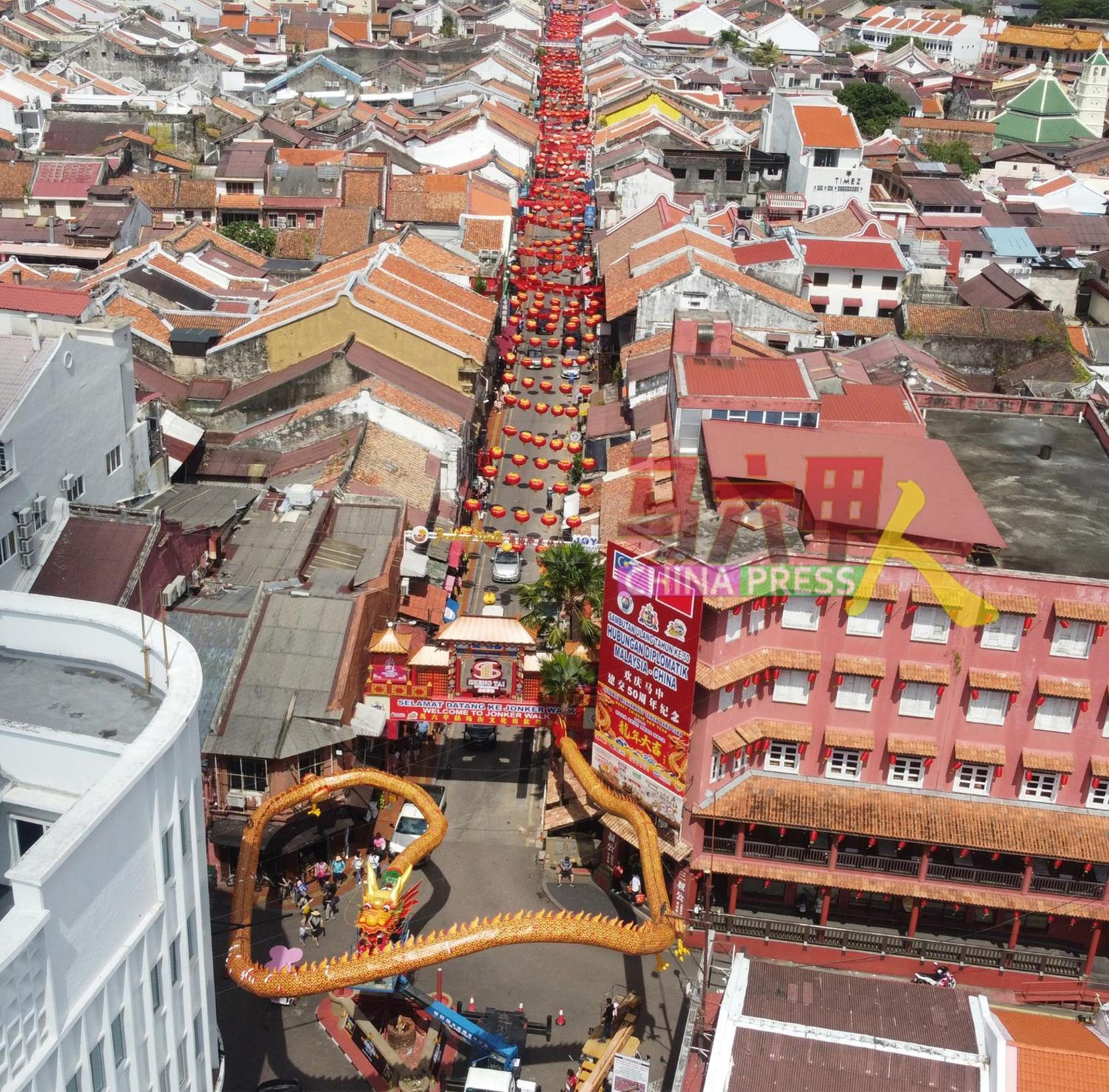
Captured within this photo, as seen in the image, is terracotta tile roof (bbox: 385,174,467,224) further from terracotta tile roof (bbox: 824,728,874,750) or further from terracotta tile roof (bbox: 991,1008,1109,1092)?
terracotta tile roof (bbox: 991,1008,1109,1092)

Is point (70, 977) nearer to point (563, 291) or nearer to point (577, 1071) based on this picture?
point (577, 1071)

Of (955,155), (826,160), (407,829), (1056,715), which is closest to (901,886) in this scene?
(1056,715)

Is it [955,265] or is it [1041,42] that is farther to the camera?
[1041,42]

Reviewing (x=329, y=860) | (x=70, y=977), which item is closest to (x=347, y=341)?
(x=329, y=860)

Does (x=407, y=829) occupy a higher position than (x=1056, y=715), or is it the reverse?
(x=1056, y=715)

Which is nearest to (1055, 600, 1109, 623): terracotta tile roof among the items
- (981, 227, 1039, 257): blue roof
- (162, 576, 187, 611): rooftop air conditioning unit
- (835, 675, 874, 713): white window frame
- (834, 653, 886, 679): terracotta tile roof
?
(834, 653, 886, 679): terracotta tile roof

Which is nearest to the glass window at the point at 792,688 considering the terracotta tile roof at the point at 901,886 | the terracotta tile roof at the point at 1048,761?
the terracotta tile roof at the point at 901,886

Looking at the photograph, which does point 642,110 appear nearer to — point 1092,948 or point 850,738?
point 850,738
